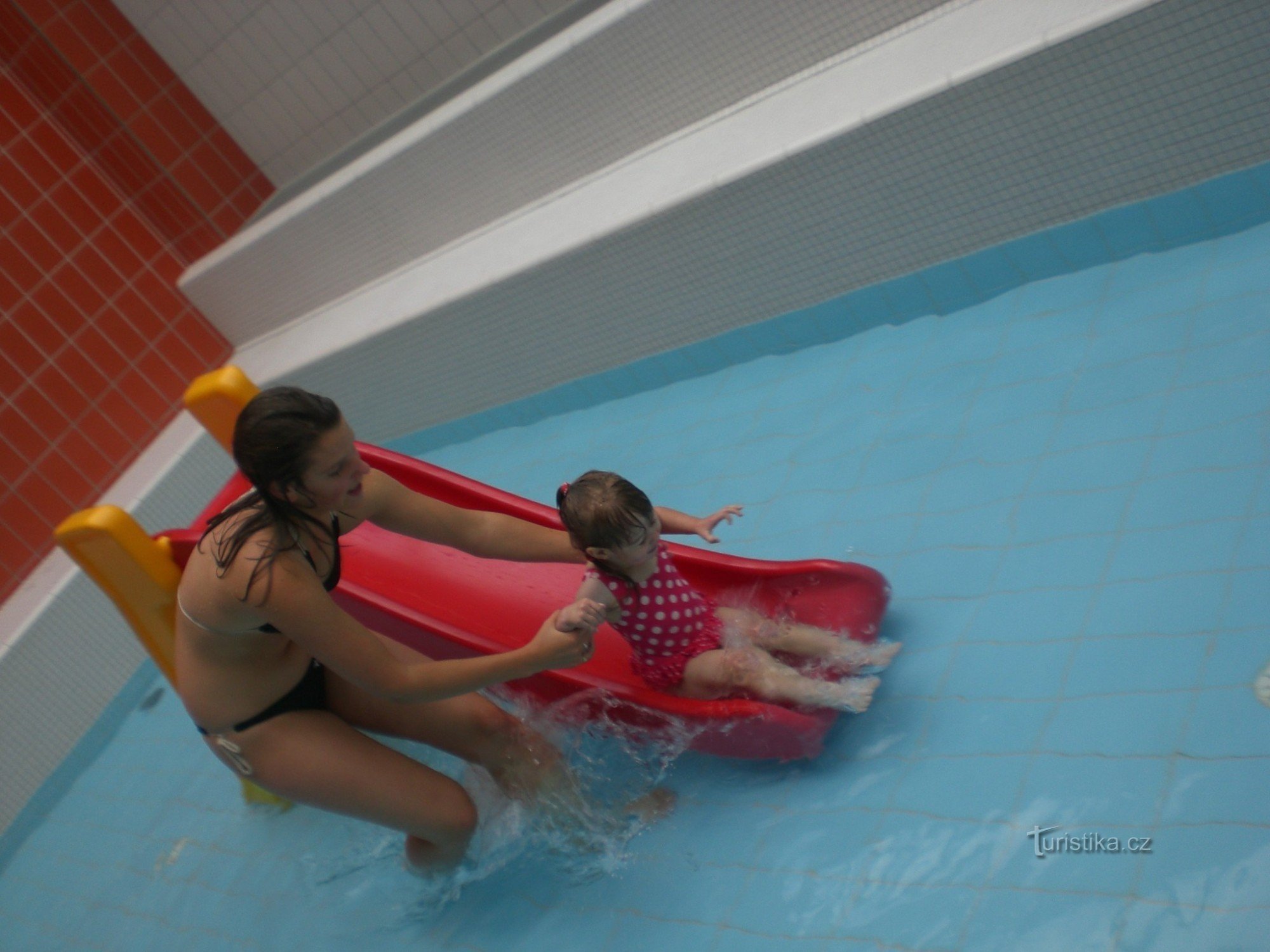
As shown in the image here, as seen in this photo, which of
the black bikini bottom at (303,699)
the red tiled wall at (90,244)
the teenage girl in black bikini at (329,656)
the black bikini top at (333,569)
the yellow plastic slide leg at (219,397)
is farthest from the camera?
the red tiled wall at (90,244)

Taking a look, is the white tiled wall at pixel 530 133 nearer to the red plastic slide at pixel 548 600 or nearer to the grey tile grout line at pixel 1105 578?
the grey tile grout line at pixel 1105 578

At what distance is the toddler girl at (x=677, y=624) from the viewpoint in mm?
2367

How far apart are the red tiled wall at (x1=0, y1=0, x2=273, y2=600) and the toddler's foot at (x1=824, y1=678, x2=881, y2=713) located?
15.4ft

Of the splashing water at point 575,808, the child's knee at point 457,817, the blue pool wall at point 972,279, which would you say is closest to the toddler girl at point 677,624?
the splashing water at point 575,808

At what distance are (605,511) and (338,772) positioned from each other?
86 centimetres

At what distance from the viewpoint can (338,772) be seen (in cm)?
250

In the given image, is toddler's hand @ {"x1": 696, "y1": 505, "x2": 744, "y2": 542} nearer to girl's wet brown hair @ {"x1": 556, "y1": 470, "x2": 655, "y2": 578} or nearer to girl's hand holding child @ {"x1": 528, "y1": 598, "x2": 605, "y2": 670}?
girl's wet brown hair @ {"x1": 556, "y1": 470, "x2": 655, "y2": 578}

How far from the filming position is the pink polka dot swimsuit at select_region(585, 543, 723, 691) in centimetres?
250

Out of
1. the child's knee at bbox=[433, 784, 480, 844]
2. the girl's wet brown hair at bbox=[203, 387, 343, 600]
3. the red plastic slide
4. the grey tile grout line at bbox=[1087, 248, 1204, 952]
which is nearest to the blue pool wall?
the grey tile grout line at bbox=[1087, 248, 1204, 952]

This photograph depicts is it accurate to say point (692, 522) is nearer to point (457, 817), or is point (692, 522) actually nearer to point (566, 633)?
point (566, 633)

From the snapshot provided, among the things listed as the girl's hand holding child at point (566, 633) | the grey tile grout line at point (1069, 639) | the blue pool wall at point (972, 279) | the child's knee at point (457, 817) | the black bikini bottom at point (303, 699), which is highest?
the black bikini bottom at point (303, 699)

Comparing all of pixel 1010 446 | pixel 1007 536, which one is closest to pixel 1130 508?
pixel 1007 536

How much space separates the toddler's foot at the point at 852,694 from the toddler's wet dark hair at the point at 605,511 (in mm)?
598

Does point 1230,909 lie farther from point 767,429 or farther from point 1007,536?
point 767,429
